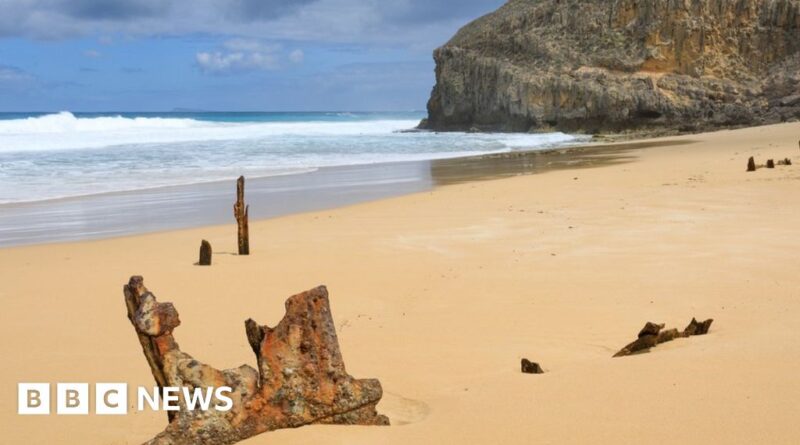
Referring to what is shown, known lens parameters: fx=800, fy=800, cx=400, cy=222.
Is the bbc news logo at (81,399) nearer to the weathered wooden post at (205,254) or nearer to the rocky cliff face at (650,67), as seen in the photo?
the weathered wooden post at (205,254)

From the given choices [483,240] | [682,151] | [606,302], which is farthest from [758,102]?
[606,302]

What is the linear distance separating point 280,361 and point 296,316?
19 centimetres

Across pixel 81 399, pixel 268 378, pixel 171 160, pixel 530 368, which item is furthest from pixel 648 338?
pixel 171 160

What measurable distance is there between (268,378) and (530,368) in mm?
1581

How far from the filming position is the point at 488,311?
19.1 feet

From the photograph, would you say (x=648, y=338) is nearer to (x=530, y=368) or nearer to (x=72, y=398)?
(x=530, y=368)

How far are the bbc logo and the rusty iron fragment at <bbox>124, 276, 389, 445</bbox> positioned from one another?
109cm

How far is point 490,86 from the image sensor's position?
4950 centimetres

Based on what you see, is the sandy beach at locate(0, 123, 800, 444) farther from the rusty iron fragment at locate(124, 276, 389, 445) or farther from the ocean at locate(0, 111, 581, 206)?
the ocean at locate(0, 111, 581, 206)

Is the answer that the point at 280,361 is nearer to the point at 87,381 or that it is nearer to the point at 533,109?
the point at 87,381

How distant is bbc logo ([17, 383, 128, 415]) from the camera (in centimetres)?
397

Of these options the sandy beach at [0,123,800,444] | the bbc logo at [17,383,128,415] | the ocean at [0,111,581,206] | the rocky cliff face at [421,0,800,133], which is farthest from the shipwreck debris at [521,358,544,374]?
the rocky cliff face at [421,0,800,133]

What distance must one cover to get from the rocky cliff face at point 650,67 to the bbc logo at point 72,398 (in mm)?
37801

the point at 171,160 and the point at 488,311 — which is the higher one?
the point at 171,160
